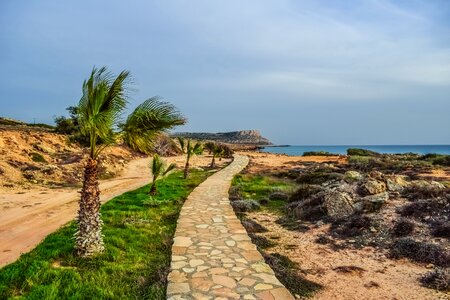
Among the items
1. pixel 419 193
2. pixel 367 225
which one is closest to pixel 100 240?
pixel 367 225

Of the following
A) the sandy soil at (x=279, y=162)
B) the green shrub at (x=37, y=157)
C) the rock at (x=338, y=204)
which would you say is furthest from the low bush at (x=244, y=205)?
the green shrub at (x=37, y=157)

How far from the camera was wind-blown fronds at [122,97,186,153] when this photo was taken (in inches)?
282

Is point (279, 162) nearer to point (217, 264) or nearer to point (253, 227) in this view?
point (253, 227)

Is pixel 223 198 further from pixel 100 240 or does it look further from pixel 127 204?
pixel 100 240

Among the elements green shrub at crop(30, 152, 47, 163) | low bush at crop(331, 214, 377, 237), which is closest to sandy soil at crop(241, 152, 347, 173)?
green shrub at crop(30, 152, 47, 163)

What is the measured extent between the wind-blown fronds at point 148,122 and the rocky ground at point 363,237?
Answer: 361cm

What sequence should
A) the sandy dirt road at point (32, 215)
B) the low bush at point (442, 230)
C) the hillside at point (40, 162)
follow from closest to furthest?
the low bush at point (442, 230), the sandy dirt road at point (32, 215), the hillside at point (40, 162)

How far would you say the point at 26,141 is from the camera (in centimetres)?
2833

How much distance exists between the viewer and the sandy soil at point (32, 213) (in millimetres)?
9141

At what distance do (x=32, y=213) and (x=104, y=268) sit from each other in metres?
7.89

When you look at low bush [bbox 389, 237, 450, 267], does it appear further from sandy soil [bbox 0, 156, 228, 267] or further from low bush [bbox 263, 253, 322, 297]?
sandy soil [bbox 0, 156, 228, 267]

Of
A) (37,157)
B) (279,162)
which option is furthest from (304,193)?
(279,162)

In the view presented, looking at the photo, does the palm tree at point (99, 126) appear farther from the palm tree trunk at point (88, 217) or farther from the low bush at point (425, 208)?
the low bush at point (425, 208)

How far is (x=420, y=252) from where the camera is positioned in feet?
26.0
